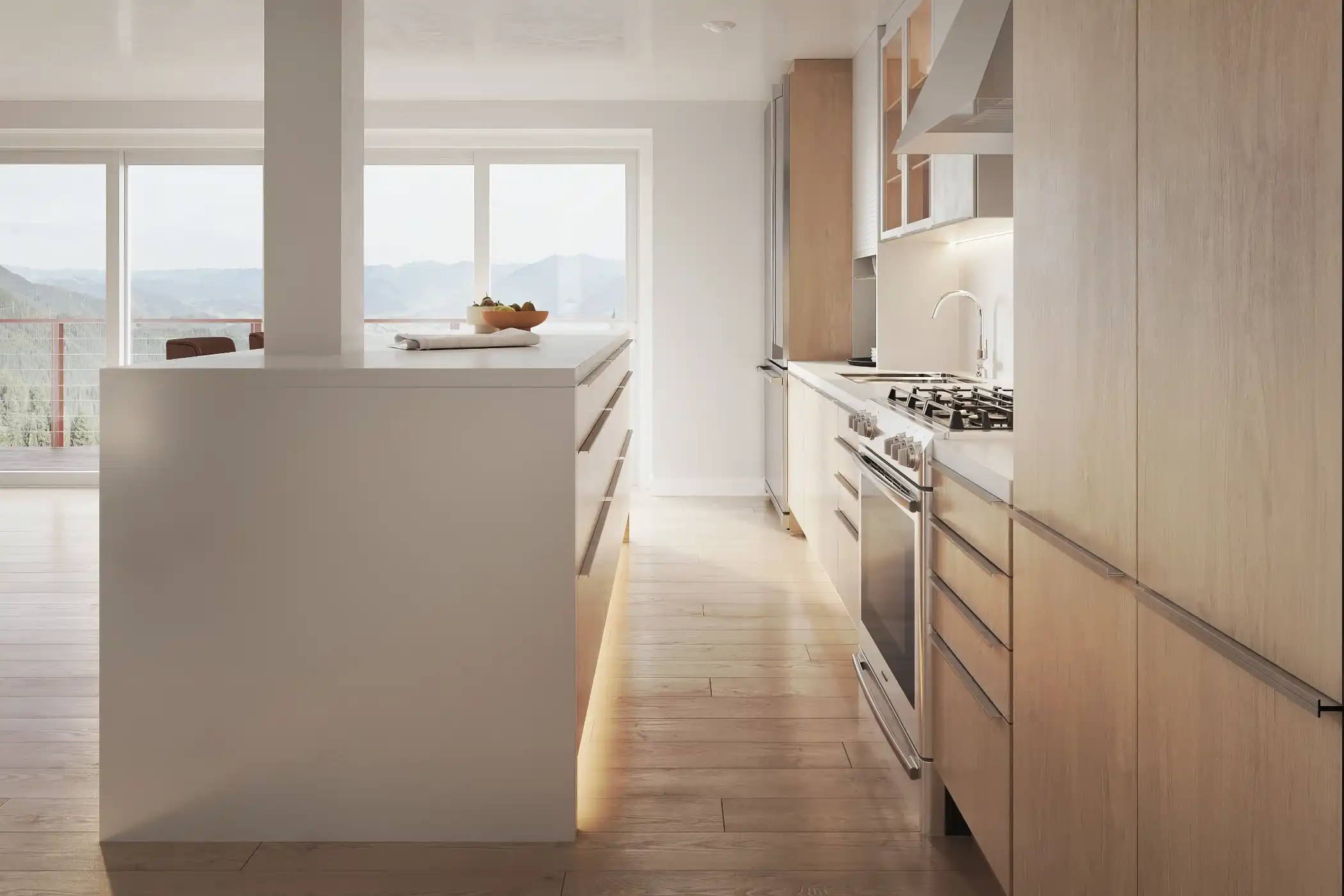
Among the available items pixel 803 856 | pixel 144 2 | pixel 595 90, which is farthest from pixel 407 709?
pixel 595 90

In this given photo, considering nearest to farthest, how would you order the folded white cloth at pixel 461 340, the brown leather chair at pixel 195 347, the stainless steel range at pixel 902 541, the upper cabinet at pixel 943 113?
the stainless steel range at pixel 902 541 < the upper cabinet at pixel 943 113 < the folded white cloth at pixel 461 340 < the brown leather chair at pixel 195 347

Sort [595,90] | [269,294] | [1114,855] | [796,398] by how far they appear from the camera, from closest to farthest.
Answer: [1114,855], [269,294], [796,398], [595,90]

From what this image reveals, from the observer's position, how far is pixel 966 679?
204 cm

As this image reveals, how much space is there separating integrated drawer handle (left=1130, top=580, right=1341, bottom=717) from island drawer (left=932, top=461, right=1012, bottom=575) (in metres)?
0.57

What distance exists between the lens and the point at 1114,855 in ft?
4.42

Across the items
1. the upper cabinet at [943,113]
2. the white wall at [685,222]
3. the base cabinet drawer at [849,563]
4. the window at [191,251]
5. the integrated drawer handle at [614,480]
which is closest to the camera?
the upper cabinet at [943,113]

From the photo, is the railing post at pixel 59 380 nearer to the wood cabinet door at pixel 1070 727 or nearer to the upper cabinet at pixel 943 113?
the upper cabinet at pixel 943 113

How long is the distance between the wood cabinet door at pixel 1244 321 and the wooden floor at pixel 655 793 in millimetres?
1194

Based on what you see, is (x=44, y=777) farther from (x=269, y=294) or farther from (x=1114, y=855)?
(x=1114, y=855)

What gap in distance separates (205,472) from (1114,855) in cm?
173

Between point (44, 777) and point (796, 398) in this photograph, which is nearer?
point (44, 777)

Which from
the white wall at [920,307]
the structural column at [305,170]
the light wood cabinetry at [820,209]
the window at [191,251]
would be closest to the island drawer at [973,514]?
the structural column at [305,170]

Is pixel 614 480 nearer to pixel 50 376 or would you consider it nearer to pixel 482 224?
pixel 482 224

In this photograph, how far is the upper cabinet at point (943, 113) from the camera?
8.75 ft
